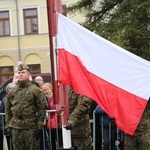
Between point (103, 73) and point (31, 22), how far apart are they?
90.4ft

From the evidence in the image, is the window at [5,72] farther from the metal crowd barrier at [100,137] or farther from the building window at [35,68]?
the metal crowd barrier at [100,137]

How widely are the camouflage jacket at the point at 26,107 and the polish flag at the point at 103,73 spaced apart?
179 centimetres

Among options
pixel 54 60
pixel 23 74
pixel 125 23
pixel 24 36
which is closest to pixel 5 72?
pixel 24 36

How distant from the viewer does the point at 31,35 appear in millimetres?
31562

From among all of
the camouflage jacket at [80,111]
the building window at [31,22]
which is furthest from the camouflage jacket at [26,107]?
the building window at [31,22]

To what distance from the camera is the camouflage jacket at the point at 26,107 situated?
6230mm

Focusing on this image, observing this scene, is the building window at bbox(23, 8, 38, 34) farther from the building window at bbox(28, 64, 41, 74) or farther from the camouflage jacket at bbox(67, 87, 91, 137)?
the camouflage jacket at bbox(67, 87, 91, 137)

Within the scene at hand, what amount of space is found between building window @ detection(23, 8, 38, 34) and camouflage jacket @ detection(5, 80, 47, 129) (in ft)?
83.7

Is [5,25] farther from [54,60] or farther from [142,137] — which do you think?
[54,60]

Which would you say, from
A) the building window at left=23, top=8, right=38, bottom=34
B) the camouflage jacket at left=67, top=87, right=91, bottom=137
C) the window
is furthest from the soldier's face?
the window

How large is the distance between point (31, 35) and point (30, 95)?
25.6m

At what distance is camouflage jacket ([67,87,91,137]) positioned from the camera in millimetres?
5945

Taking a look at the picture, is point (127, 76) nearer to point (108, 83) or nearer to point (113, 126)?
point (108, 83)

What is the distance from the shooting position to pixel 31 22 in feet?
104
